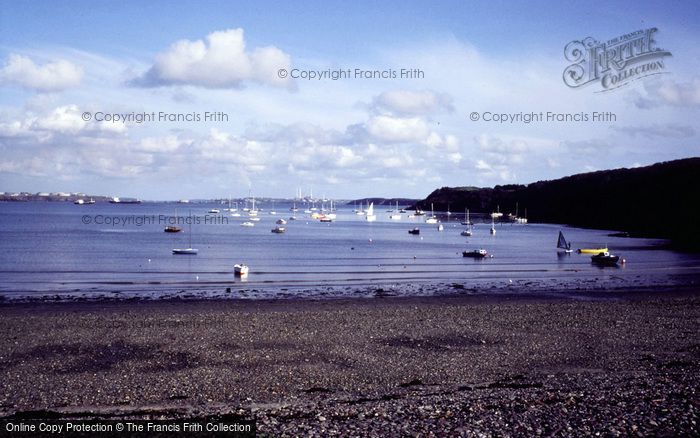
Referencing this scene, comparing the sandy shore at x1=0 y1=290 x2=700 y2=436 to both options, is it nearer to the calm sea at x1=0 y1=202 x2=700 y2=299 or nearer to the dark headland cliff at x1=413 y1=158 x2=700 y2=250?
the calm sea at x1=0 y1=202 x2=700 y2=299

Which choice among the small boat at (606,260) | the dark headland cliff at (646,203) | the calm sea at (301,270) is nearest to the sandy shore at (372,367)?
the calm sea at (301,270)

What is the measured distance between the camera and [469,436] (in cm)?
1088

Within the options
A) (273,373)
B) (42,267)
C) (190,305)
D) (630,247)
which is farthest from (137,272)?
(630,247)

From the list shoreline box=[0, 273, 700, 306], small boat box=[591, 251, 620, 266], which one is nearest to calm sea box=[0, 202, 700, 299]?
shoreline box=[0, 273, 700, 306]

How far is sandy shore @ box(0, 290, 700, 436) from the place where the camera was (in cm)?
1220

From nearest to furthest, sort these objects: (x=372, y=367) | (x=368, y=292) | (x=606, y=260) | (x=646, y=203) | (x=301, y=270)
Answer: (x=372, y=367), (x=368, y=292), (x=301, y=270), (x=606, y=260), (x=646, y=203)

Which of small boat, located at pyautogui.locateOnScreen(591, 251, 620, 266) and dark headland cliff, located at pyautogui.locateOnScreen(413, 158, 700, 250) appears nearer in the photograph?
small boat, located at pyautogui.locateOnScreen(591, 251, 620, 266)

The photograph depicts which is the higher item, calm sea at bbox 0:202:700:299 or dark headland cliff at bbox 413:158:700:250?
dark headland cliff at bbox 413:158:700:250

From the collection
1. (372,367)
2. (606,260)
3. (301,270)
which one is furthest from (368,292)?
(606,260)

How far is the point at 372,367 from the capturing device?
17562mm

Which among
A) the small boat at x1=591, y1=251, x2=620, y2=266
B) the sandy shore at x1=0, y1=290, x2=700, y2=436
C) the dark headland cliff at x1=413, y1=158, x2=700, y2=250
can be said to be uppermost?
the dark headland cliff at x1=413, y1=158, x2=700, y2=250

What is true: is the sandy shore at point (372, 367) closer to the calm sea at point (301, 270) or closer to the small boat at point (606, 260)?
the calm sea at point (301, 270)

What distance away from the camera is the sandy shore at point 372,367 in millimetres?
12203

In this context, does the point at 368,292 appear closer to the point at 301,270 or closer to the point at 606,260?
the point at 301,270
